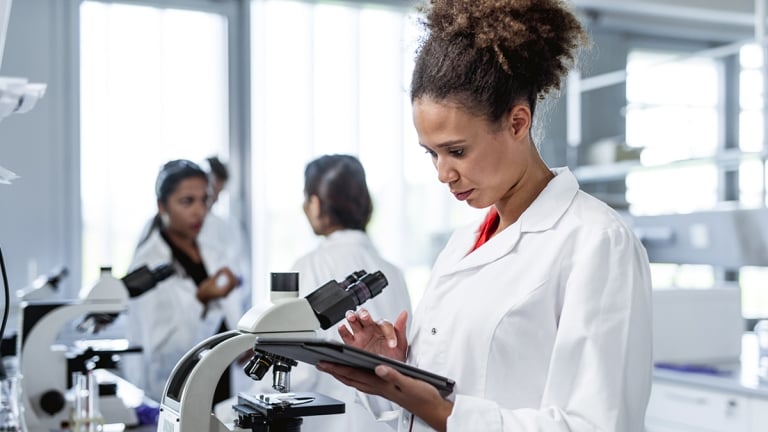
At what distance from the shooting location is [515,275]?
1.28m

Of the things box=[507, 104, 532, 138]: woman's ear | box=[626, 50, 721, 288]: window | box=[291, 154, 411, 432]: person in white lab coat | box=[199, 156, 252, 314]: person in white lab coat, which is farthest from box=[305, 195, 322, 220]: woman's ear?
box=[626, 50, 721, 288]: window

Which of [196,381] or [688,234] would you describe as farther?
[688,234]

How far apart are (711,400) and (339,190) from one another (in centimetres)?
149

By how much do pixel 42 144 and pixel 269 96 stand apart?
1.17m

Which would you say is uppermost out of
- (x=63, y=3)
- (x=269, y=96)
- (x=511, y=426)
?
(x=63, y=3)

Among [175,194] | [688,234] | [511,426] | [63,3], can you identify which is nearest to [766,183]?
[688,234]

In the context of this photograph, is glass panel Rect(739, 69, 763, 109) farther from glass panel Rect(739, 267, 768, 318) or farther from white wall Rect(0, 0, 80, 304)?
white wall Rect(0, 0, 80, 304)

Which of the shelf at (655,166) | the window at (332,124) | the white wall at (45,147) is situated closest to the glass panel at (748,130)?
the shelf at (655,166)

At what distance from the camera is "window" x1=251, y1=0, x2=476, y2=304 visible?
15.0 ft

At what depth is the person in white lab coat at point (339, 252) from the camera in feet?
8.11

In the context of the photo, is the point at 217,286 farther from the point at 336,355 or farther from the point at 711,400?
the point at 336,355

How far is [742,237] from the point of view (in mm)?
3418

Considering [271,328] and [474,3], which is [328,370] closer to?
[271,328]

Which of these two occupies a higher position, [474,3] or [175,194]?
[474,3]
